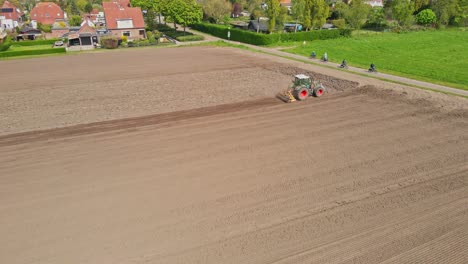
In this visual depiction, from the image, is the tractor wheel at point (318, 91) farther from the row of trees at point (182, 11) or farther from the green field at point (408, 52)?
the row of trees at point (182, 11)

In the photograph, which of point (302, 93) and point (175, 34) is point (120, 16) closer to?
point (175, 34)

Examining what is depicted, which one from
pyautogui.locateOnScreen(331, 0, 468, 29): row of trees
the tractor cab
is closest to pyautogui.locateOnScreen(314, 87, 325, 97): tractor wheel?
the tractor cab

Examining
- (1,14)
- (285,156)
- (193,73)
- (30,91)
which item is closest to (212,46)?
(193,73)

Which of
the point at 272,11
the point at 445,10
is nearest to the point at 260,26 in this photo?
the point at 272,11

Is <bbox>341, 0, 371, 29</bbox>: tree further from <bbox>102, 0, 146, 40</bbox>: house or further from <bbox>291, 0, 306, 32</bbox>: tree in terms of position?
<bbox>102, 0, 146, 40</bbox>: house

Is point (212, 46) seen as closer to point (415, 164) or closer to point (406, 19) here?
point (406, 19)

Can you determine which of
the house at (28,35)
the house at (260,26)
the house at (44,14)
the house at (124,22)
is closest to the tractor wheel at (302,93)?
the house at (260,26)
